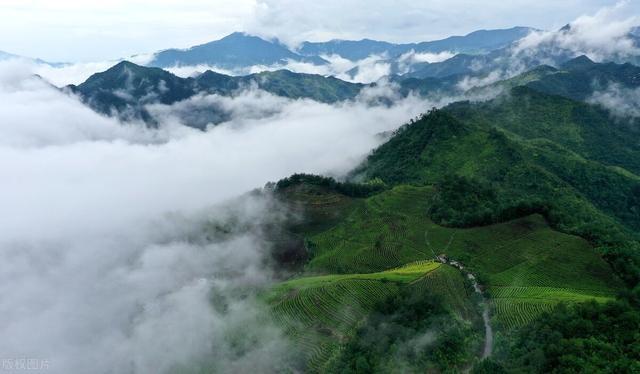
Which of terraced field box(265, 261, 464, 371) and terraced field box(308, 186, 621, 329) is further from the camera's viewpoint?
terraced field box(308, 186, 621, 329)

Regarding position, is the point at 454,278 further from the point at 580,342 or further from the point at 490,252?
the point at 580,342

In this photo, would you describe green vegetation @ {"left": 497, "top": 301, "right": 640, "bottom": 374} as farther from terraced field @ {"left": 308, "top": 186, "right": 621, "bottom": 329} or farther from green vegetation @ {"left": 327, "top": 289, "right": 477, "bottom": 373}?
terraced field @ {"left": 308, "top": 186, "right": 621, "bottom": 329}

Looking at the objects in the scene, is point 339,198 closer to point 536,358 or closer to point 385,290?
point 385,290

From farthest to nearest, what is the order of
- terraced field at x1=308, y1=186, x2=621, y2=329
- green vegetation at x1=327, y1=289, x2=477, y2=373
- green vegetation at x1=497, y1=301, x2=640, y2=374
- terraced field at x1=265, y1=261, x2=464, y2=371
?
terraced field at x1=308, y1=186, x2=621, y2=329, terraced field at x1=265, y1=261, x2=464, y2=371, green vegetation at x1=327, y1=289, x2=477, y2=373, green vegetation at x1=497, y1=301, x2=640, y2=374

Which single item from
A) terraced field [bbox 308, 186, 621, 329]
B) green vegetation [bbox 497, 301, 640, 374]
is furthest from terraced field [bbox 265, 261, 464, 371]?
green vegetation [bbox 497, 301, 640, 374]

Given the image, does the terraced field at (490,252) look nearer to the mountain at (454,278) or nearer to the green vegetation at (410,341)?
the mountain at (454,278)

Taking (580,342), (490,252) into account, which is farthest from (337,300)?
(580,342)

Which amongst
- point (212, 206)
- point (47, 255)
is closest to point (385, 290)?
point (212, 206)
